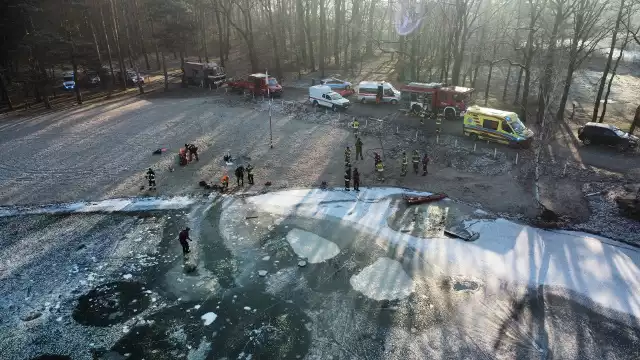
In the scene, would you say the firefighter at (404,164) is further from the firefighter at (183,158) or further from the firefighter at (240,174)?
the firefighter at (183,158)

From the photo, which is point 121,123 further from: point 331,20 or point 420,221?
point 331,20

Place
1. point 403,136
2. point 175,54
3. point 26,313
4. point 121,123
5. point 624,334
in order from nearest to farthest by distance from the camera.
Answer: point 624,334, point 26,313, point 403,136, point 121,123, point 175,54

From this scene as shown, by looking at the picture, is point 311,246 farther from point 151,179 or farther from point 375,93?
point 375,93

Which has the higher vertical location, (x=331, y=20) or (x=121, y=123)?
(x=331, y=20)

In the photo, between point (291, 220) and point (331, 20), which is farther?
point (331, 20)

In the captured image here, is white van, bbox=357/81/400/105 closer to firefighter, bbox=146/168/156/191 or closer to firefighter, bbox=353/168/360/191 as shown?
firefighter, bbox=353/168/360/191

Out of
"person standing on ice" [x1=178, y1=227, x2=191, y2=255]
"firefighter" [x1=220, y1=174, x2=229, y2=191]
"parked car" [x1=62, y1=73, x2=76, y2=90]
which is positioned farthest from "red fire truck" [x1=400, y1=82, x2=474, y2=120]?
"parked car" [x1=62, y1=73, x2=76, y2=90]

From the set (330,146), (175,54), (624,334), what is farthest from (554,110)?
(175,54)
